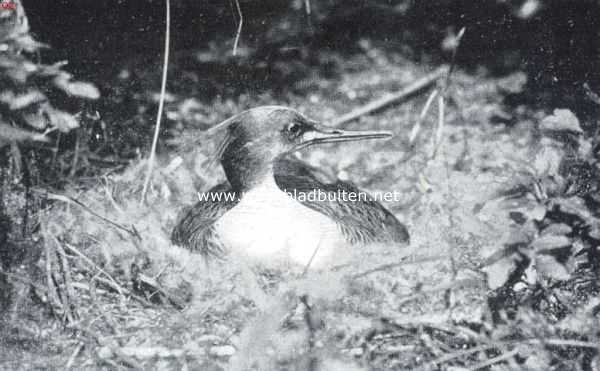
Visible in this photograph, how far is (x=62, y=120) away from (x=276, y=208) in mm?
547

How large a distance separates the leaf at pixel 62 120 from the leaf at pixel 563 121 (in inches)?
43.2

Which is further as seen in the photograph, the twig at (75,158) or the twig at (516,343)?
the twig at (75,158)

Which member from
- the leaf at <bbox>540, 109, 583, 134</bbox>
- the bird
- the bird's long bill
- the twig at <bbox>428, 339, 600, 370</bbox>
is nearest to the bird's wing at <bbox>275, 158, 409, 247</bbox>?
the bird

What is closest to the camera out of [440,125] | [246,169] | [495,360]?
[495,360]

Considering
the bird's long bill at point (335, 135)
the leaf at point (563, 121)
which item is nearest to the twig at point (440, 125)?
the bird's long bill at point (335, 135)

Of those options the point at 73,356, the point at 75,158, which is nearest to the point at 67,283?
the point at 73,356

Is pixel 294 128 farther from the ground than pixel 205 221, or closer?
farther from the ground

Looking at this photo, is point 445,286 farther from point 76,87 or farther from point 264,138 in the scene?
point 76,87

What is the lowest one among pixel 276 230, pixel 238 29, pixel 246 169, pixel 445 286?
pixel 445 286

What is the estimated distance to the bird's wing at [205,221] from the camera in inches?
56.2

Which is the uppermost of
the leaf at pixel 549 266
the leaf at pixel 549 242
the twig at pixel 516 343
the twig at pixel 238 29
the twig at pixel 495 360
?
the twig at pixel 238 29

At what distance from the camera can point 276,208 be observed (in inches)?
56.8

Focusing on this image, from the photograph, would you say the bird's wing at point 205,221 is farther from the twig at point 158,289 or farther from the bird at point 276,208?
the twig at point 158,289

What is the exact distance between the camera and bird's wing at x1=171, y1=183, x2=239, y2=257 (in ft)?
4.68
